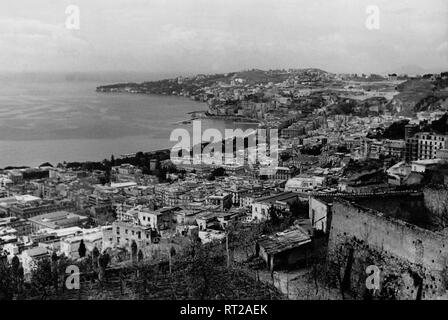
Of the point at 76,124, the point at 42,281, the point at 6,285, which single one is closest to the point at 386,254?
the point at 42,281

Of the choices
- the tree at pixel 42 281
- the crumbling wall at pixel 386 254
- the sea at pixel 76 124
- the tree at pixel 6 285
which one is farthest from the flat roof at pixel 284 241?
the sea at pixel 76 124

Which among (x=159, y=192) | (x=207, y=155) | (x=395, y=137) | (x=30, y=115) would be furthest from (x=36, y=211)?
(x=30, y=115)

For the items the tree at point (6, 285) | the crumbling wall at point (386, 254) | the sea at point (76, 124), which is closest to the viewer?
the crumbling wall at point (386, 254)

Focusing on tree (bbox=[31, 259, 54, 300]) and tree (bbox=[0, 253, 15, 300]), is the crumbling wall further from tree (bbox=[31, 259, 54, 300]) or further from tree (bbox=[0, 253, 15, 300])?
tree (bbox=[0, 253, 15, 300])

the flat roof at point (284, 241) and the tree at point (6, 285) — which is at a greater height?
the flat roof at point (284, 241)

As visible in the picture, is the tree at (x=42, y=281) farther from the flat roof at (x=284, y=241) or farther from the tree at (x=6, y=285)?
the flat roof at (x=284, y=241)
